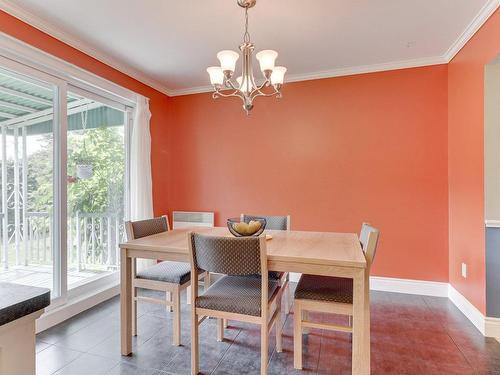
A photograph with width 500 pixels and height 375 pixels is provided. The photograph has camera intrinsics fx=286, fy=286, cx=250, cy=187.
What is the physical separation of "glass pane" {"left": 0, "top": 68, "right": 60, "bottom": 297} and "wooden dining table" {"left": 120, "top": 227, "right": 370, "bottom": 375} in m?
1.01

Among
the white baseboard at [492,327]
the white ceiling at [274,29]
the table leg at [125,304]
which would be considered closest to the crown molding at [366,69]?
the white ceiling at [274,29]

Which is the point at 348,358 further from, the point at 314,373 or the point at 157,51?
the point at 157,51

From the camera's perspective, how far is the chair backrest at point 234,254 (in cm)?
155

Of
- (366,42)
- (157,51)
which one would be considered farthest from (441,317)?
(157,51)

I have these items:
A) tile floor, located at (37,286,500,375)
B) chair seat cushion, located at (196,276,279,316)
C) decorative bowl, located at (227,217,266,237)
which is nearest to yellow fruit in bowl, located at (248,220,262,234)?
decorative bowl, located at (227,217,266,237)

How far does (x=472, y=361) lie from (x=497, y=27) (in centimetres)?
232

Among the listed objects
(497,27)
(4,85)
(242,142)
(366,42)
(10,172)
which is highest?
(366,42)

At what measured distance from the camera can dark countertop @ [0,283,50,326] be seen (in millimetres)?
553

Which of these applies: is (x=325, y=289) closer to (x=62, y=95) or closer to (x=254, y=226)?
(x=254, y=226)

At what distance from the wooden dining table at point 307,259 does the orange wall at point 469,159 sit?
3.71ft

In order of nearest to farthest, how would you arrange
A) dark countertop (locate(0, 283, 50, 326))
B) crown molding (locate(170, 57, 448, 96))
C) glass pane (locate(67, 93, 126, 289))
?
dark countertop (locate(0, 283, 50, 326)) → glass pane (locate(67, 93, 126, 289)) → crown molding (locate(170, 57, 448, 96))

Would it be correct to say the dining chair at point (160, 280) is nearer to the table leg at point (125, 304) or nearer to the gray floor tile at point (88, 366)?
the table leg at point (125, 304)

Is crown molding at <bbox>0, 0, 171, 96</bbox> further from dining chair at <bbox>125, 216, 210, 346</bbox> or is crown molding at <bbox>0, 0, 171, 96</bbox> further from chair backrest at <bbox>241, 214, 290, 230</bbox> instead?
chair backrest at <bbox>241, 214, 290, 230</bbox>

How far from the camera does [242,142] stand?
3.65 meters
